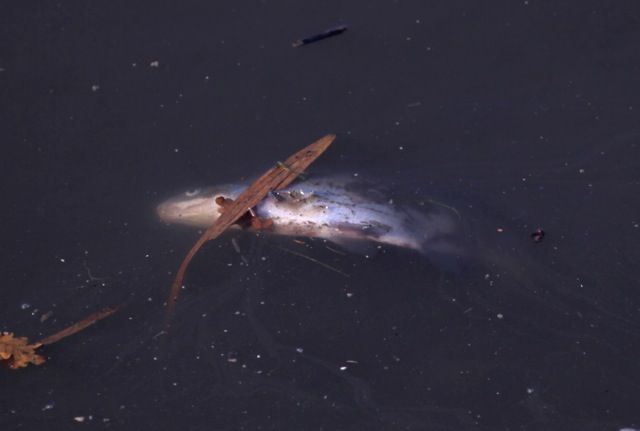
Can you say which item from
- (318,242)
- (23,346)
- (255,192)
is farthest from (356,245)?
(23,346)

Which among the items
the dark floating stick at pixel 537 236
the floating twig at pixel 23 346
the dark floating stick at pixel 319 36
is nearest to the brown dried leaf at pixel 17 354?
the floating twig at pixel 23 346

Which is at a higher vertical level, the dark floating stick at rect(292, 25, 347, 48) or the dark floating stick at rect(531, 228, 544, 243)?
the dark floating stick at rect(292, 25, 347, 48)

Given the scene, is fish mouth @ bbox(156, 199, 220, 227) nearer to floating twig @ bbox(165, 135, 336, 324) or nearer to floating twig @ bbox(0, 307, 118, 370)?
floating twig @ bbox(165, 135, 336, 324)

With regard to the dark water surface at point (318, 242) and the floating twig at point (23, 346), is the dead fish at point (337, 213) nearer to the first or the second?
the dark water surface at point (318, 242)

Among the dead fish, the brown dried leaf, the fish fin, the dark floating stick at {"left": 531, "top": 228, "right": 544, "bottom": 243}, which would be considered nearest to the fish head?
the dead fish

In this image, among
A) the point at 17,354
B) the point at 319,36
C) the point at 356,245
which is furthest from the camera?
the point at 319,36

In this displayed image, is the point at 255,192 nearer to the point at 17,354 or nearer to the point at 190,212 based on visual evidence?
the point at 190,212
